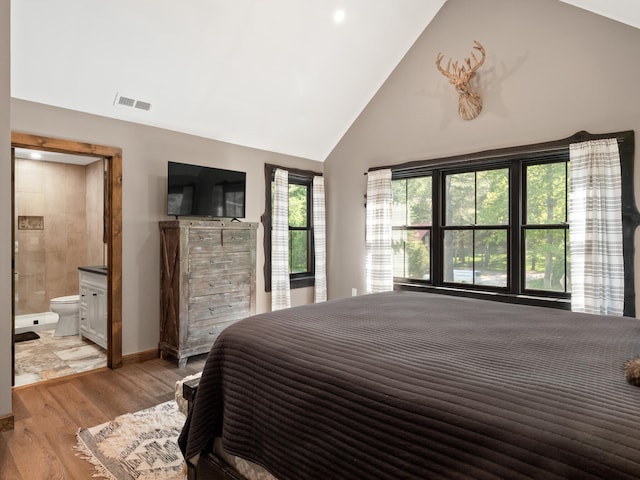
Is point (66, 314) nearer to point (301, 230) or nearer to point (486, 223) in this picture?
point (301, 230)

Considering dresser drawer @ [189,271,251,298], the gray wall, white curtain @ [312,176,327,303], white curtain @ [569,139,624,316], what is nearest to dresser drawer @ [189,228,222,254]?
dresser drawer @ [189,271,251,298]

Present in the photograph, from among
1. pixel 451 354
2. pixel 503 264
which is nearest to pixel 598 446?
pixel 451 354

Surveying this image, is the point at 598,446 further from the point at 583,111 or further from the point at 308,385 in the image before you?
the point at 583,111

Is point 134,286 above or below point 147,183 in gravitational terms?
below

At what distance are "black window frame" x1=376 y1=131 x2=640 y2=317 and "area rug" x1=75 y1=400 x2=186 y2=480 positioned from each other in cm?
294

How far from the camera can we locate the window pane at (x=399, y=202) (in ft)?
15.3

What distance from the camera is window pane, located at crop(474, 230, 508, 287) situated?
386cm

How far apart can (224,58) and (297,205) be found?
2.16 meters

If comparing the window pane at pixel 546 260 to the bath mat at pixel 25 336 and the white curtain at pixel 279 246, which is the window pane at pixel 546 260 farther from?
the bath mat at pixel 25 336

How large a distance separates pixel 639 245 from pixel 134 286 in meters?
4.36

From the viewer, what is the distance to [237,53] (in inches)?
142

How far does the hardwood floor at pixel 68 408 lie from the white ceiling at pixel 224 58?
2336 millimetres

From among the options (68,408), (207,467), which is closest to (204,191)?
(68,408)

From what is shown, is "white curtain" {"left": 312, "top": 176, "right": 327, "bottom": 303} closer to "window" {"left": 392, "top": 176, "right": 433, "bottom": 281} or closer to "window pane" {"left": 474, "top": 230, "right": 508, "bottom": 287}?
"window" {"left": 392, "top": 176, "right": 433, "bottom": 281}
